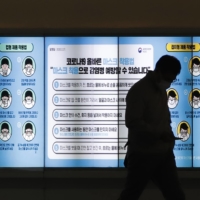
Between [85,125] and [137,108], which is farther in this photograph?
[85,125]

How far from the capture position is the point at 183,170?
7652 mm

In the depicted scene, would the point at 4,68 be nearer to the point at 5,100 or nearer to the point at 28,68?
the point at 28,68

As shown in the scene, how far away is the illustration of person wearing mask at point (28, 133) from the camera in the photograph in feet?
25.4

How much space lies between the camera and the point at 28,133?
775 centimetres

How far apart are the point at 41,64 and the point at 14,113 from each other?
792mm

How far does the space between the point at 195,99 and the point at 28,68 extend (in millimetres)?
2393

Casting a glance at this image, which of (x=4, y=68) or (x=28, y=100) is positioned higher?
(x=4, y=68)

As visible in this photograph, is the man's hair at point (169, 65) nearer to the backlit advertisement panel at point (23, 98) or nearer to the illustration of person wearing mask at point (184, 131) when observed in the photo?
the illustration of person wearing mask at point (184, 131)

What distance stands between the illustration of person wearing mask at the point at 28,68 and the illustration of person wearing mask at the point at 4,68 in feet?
0.79

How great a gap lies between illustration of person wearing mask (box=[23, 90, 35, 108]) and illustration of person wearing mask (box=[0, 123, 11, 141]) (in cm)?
41
